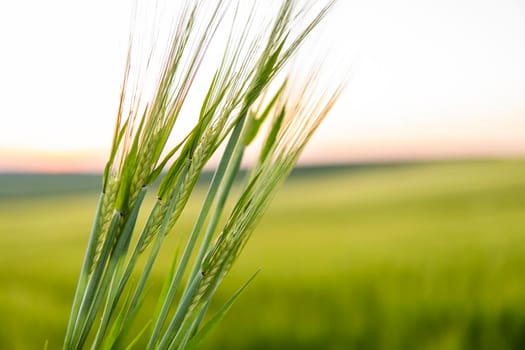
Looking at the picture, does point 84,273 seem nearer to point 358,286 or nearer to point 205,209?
point 205,209

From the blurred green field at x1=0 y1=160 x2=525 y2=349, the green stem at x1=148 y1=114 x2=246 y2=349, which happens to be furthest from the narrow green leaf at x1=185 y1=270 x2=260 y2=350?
the blurred green field at x1=0 y1=160 x2=525 y2=349

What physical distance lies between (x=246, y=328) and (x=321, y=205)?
1.63 metres

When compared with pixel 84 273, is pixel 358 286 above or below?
above

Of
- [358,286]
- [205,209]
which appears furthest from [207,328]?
[358,286]

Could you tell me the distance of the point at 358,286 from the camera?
1.33 meters

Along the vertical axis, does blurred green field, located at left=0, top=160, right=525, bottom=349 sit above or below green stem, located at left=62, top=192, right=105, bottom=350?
above

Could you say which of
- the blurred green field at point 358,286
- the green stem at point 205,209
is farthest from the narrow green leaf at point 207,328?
the blurred green field at point 358,286

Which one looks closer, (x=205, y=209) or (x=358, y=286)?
(x=205, y=209)

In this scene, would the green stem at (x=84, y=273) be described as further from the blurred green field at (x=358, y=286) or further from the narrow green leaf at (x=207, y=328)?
the blurred green field at (x=358, y=286)

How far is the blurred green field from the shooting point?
1238 mm

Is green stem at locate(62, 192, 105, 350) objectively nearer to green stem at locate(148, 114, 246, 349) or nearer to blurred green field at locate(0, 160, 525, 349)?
green stem at locate(148, 114, 246, 349)

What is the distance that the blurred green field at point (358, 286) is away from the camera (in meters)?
1.24

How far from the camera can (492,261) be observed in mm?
1436

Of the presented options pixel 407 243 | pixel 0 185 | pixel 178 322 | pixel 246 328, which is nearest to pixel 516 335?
pixel 407 243
